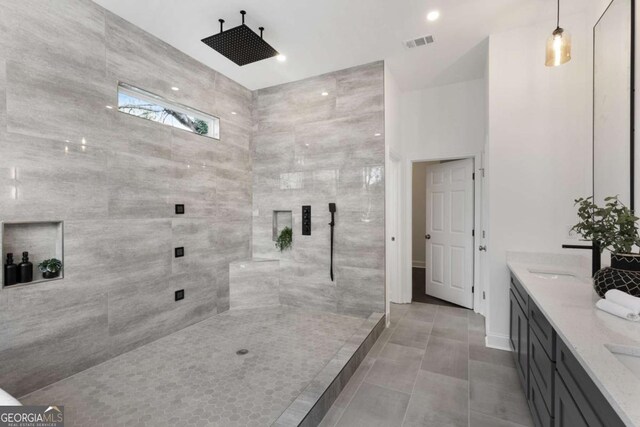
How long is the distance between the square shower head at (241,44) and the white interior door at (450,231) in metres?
2.91

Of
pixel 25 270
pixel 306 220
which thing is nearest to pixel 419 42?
pixel 306 220

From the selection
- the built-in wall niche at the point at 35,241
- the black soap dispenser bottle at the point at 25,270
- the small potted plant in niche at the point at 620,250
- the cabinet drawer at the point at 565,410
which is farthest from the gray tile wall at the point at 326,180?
the black soap dispenser bottle at the point at 25,270

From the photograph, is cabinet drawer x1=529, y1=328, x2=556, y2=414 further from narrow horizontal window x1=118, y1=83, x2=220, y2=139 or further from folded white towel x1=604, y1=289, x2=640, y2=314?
narrow horizontal window x1=118, y1=83, x2=220, y2=139

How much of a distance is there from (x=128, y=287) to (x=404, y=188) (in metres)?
3.57

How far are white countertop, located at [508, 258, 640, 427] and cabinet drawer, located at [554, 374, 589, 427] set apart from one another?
0.21 metres

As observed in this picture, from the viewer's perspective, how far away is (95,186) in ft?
8.16

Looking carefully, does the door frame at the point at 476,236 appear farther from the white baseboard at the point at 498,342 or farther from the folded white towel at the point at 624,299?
the folded white towel at the point at 624,299

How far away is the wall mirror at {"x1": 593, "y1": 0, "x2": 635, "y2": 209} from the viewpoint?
76.2 inches

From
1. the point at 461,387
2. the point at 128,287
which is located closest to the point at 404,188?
the point at 461,387

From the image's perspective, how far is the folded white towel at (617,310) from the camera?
4.45 feet

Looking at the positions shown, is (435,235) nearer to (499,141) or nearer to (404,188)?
(404,188)

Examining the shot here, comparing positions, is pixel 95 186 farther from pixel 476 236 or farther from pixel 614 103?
pixel 476 236

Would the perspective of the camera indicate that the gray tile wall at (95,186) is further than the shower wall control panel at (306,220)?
No

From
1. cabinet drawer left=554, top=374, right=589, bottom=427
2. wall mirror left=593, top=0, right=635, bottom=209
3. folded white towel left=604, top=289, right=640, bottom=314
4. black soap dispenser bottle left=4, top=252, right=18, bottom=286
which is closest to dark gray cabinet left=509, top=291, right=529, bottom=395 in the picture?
folded white towel left=604, top=289, right=640, bottom=314
